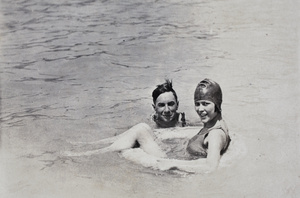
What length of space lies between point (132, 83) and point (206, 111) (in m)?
0.89

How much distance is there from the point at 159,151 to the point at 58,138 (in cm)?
114

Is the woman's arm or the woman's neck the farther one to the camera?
the woman's neck

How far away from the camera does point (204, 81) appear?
6586mm

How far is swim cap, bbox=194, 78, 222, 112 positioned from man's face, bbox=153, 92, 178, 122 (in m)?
0.26

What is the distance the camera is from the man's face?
6.61m

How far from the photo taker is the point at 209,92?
655cm

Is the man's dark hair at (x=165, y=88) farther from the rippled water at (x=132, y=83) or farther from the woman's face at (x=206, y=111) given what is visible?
the woman's face at (x=206, y=111)

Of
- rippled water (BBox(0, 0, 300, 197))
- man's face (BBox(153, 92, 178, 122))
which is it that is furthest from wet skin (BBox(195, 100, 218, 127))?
man's face (BBox(153, 92, 178, 122))

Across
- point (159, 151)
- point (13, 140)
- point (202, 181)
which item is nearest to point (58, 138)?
point (13, 140)

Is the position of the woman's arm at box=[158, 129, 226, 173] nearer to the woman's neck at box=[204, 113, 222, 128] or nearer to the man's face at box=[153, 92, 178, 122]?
the woman's neck at box=[204, 113, 222, 128]

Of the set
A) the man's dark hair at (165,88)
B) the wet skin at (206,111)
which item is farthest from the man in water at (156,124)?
the wet skin at (206,111)

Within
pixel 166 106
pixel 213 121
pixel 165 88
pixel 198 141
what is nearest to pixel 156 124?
pixel 166 106

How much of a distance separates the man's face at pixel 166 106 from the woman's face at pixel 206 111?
0.89 ft

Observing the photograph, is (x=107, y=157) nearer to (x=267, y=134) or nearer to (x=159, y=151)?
(x=159, y=151)
